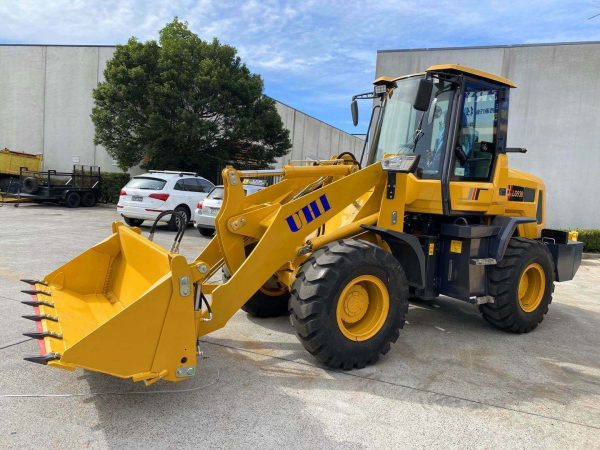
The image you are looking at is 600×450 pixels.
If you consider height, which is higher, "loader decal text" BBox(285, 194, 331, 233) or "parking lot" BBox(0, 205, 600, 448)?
"loader decal text" BBox(285, 194, 331, 233)

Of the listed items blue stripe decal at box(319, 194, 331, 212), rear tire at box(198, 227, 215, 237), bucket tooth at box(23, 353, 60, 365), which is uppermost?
blue stripe decal at box(319, 194, 331, 212)

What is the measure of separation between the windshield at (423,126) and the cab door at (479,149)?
0.54 feet

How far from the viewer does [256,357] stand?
4.24 m

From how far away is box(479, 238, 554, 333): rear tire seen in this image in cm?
516

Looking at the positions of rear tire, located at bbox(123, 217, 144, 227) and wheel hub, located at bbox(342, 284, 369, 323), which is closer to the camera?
wheel hub, located at bbox(342, 284, 369, 323)

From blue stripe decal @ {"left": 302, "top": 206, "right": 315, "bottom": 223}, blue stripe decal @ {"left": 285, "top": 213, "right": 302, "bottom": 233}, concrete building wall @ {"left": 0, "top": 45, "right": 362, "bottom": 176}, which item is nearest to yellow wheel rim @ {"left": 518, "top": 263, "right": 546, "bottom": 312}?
blue stripe decal @ {"left": 302, "top": 206, "right": 315, "bottom": 223}

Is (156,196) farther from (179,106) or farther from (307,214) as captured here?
(307,214)

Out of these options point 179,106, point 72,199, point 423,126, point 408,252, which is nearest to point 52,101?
point 72,199

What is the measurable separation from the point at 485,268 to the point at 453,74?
208cm

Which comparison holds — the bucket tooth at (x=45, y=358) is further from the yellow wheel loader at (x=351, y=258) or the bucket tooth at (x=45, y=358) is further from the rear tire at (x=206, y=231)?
the rear tire at (x=206, y=231)

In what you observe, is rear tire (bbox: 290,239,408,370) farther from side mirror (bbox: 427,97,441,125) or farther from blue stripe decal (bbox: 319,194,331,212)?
side mirror (bbox: 427,97,441,125)

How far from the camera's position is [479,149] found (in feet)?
17.2

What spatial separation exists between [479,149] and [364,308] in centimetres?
234

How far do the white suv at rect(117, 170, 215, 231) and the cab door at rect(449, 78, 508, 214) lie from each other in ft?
29.9
